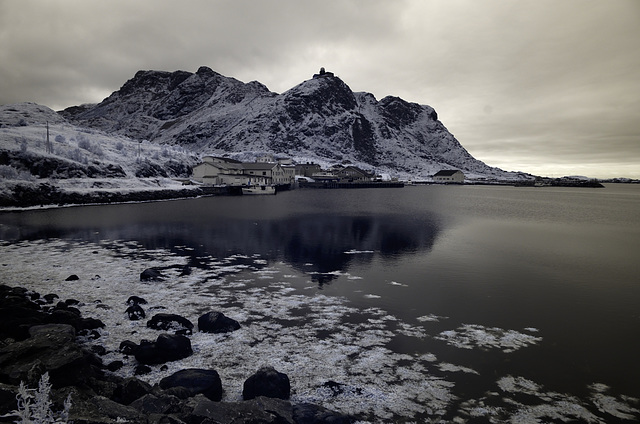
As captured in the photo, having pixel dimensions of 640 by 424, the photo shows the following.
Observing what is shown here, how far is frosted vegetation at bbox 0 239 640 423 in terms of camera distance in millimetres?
9547

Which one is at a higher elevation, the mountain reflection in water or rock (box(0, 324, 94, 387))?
rock (box(0, 324, 94, 387))

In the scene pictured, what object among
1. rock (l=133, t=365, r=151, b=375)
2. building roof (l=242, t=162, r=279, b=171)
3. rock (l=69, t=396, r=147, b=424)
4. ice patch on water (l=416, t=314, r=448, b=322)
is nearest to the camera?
rock (l=69, t=396, r=147, b=424)

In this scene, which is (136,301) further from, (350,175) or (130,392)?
(350,175)

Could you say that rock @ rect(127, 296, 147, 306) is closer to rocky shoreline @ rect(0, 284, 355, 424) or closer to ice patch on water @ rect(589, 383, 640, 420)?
rocky shoreline @ rect(0, 284, 355, 424)

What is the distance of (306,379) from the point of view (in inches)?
413

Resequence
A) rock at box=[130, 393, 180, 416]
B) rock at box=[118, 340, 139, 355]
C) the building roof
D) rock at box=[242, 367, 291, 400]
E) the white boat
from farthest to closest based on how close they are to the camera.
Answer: the building roof → the white boat → rock at box=[118, 340, 139, 355] → rock at box=[242, 367, 291, 400] → rock at box=[130, 393, 180, 416]

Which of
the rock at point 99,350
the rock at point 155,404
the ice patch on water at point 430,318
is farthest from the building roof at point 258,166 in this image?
the rock at point 155,404

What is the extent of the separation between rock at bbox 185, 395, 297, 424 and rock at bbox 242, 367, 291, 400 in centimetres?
59

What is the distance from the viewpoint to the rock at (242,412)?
7.71m

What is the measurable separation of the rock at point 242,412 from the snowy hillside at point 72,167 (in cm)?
6538

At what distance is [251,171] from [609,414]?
12144cm

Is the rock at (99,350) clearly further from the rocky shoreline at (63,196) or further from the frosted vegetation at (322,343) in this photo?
the rocky shoreline at (63,196)

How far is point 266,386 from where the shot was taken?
30.2 feet

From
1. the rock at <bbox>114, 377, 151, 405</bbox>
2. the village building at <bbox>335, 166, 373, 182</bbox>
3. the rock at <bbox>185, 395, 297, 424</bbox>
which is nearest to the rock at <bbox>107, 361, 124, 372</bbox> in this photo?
the rock at <bbox>114, 377, 151, 405</bbox>
